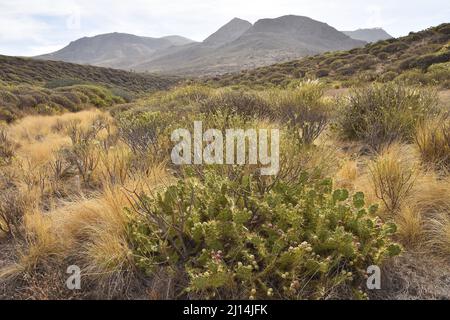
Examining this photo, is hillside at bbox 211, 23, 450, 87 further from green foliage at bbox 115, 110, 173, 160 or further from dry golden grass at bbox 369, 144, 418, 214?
dry golden grass at bbox 369, 144, 418, 214

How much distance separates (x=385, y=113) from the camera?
533 cm

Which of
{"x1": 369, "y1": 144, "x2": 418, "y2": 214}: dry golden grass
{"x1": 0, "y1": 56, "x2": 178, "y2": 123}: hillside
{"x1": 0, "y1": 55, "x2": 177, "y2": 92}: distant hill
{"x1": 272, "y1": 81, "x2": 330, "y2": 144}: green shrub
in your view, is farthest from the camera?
{"x1": 0, "y1": 55, "x2": 177, "y2": 92}: distant hill

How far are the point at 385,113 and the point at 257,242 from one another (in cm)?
381

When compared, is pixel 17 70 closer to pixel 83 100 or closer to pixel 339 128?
pixel 83 100

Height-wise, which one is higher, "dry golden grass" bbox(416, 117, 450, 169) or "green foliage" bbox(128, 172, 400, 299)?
"dry golden grass" bbox(416, 117, 450, 169)

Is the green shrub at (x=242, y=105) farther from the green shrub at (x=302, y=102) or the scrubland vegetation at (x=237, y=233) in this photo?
the scrubland vegetation at (x=237, y=233)

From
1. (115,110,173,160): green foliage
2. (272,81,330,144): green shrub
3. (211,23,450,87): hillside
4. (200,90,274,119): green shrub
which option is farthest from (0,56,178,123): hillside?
(272,81,330,144): green shrub

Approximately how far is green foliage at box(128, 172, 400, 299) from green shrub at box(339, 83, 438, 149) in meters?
2.66

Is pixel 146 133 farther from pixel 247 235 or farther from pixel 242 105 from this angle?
pixel 247 235

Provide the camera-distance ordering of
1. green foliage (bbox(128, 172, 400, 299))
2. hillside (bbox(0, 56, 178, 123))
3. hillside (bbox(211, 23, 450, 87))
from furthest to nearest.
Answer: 1. hillside (bbox(211, 23, 450, 87))
2. hillside (bbox(0, 56, 178, 123))
3. green foliage (bbox(128, 172, 400, 299))

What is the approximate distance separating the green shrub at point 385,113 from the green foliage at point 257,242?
8.72ft

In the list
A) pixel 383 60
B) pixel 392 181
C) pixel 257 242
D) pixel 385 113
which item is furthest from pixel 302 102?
pixel 383 60

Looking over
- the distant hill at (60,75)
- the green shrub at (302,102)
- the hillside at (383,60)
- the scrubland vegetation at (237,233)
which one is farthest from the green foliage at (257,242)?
the distant hill at (60,75)

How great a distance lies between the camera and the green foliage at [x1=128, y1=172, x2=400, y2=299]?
234 centimetres
